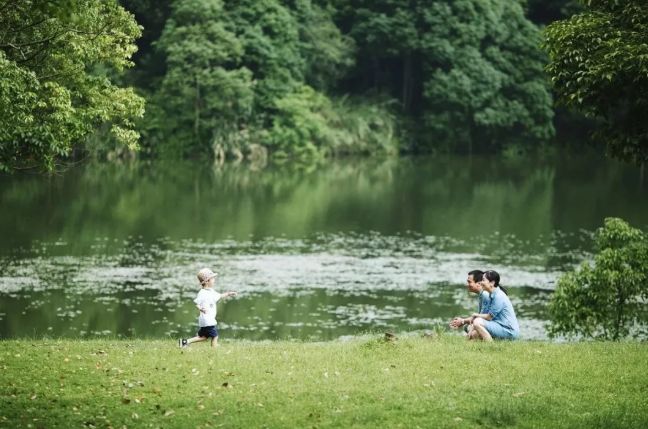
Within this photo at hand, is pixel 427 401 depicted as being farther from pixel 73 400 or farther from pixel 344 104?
pixel 344 104

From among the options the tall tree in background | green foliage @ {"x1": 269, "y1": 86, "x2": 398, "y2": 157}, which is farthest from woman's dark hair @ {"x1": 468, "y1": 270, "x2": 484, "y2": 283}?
the tall tree in background

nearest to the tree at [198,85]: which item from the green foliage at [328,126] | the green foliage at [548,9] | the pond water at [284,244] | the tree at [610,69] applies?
the green foliage at [328,126]

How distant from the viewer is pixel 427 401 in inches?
524

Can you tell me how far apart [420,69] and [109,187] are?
1837 inches

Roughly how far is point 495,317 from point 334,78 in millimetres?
76714

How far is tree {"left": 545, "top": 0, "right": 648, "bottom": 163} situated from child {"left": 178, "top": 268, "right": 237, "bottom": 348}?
23.2ft

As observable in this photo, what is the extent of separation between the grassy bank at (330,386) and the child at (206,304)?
0.78 m

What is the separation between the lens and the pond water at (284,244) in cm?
2969

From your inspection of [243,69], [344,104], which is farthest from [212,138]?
[344,104]

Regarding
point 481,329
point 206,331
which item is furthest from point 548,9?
point 206,331

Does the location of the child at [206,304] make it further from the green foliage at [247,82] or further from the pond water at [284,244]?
the green foliage at [247,82]

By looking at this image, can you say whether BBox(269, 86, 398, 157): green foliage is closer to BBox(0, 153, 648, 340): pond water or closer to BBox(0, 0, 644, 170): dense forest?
BBox(0, 0, 644, 170): dense forest

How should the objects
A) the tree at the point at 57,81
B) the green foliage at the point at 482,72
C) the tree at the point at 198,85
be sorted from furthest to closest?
the green foliage at the point at 482,72 < the tree at the point at 198,85 < the tree at the point at 57,81

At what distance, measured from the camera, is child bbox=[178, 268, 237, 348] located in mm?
17844
